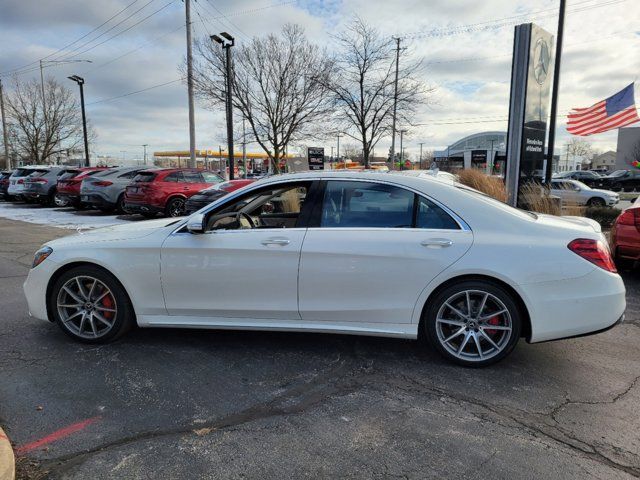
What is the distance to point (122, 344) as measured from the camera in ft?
14.1

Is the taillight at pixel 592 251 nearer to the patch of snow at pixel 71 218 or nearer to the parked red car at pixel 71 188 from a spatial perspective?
the patch of snow at pixel 71 218

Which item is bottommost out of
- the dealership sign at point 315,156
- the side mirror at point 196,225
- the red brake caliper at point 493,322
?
the red brake caliper at point 493,322

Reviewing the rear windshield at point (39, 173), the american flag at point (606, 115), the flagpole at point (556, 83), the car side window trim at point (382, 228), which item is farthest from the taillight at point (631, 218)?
the rear windshield at point (39, 173)

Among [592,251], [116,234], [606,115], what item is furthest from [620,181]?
[116,234]

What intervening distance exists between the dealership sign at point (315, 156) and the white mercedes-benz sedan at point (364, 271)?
869 inches

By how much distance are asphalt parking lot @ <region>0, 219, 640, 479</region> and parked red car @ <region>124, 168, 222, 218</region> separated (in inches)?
384

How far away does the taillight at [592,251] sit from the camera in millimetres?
3537

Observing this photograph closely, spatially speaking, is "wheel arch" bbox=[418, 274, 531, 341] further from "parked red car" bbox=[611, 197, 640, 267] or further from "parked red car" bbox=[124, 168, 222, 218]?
A: "parked red car" bbox=[124, 168, 222, 218]

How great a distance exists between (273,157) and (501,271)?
24.4m

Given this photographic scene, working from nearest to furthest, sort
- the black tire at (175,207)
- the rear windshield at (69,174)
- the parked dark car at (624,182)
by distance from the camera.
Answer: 1. the black tire at (175,207)
2. the rear windshield at (69,174)
3. the parked dark car at (624,182)

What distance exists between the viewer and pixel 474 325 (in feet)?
12.2

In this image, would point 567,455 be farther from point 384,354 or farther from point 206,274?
point 206,274

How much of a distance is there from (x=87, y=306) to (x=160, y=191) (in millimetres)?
10305

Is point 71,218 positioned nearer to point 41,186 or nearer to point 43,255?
point 41,186
